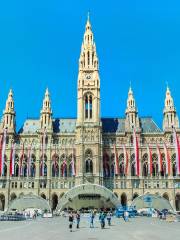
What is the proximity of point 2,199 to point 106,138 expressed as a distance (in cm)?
4318

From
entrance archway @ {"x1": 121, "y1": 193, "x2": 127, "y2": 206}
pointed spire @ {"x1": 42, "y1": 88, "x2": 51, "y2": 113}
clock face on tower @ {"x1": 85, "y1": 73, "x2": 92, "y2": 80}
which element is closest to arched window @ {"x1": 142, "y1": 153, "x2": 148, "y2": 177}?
entrance archway @ {"x1": 121, "y1": 193, "x2": 127, "y2": 206}

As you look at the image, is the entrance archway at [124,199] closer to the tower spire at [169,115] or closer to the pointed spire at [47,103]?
the tower spire at [169,115]

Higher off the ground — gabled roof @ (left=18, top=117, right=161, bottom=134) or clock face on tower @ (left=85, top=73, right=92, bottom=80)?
clock face on tower @ (left=85, top=73, right=92, bottom=80)

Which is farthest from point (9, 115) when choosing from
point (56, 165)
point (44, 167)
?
point (56, 165)

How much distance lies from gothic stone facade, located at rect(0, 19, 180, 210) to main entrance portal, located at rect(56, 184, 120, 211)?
6.55 m

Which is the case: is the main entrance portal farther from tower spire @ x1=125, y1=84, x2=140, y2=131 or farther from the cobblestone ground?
the cobblestone ground

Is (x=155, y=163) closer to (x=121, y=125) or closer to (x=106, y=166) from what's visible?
(x=106, y=166)

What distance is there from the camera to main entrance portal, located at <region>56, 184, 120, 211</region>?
118938mm

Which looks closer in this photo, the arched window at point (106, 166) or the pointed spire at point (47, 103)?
the arched window at point (106, 166)

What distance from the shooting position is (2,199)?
138 metres

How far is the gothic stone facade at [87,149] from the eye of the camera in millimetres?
133750

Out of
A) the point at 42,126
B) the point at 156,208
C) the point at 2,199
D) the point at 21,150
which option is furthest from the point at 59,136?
the point at 156,208

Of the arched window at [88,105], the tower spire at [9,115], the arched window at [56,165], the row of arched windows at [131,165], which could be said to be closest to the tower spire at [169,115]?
the row of arched windows at [131,165]

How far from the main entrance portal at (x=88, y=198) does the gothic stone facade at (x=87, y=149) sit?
655cm
